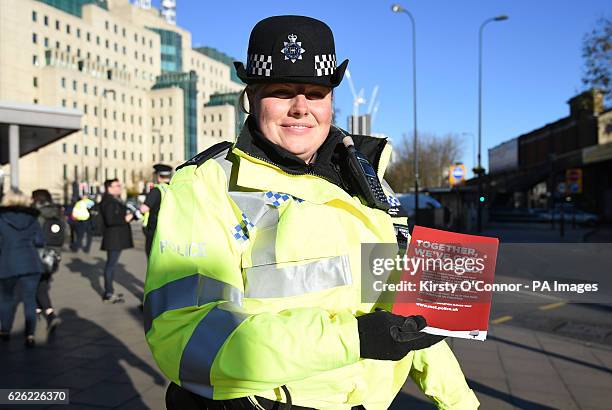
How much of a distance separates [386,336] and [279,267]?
1.07ft

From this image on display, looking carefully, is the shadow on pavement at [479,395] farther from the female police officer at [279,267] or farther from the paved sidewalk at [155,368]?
the female police officer at [279,267]

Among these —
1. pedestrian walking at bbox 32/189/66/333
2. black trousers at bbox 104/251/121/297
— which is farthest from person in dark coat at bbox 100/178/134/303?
pedestrian walking at bbox 32/189/66/333

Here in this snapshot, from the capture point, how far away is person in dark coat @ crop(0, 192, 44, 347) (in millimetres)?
5902

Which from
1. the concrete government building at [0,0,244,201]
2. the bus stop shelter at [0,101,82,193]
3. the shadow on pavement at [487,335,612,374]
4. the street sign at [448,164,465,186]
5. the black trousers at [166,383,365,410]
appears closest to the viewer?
the black trousers at [166,383,365,410]

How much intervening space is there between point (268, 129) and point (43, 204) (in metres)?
7.86

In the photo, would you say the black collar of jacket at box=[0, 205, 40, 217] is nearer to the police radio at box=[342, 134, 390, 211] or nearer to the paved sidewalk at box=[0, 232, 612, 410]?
the paved sidewalk at box=[0, 232, 612, 410]

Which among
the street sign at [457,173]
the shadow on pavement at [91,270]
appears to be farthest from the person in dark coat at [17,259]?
the street sign at [457,173]

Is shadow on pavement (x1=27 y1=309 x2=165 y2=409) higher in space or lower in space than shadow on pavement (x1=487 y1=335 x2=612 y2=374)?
higher

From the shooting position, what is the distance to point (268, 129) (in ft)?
5.35

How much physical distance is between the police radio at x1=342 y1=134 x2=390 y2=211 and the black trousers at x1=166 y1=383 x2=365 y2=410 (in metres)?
0.63

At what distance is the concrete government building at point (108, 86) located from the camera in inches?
2667

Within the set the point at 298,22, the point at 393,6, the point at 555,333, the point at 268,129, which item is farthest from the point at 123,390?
the point at 393,6

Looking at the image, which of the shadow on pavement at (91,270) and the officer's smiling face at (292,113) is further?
the shadow on pavement at (91,270)

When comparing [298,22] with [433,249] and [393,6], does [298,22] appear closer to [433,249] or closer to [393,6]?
[433,249]
